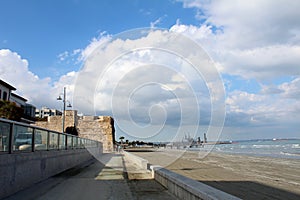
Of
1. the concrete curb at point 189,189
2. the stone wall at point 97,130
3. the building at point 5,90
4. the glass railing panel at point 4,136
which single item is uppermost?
the building at point 5,90

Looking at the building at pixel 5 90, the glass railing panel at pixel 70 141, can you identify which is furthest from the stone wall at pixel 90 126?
the glass railing panel at pixel 70 141

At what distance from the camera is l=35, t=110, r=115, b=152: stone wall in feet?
196

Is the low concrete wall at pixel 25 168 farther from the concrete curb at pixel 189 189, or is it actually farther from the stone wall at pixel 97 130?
the stone wall at pixel 97 130

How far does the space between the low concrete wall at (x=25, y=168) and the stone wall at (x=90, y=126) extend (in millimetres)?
45955

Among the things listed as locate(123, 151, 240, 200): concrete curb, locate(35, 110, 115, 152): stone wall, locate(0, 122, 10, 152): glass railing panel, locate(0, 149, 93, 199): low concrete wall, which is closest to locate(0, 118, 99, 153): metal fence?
locate(0, 122, 10, 152): glass railing panel

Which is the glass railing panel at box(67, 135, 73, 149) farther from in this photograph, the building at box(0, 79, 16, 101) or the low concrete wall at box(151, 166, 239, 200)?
the building at box(0, 79, 16, 101)

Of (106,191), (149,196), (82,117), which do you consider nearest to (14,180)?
(106,191)

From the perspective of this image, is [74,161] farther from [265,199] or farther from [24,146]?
[265,199]

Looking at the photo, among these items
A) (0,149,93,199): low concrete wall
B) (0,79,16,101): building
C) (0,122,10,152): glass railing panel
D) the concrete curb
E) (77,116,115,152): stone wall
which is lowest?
the concrete curb

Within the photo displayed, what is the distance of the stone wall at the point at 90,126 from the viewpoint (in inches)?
2348

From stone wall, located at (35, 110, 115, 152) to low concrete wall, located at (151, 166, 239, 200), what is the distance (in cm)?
5185

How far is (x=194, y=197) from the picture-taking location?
6.21 metres

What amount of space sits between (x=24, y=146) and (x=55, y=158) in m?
4.68

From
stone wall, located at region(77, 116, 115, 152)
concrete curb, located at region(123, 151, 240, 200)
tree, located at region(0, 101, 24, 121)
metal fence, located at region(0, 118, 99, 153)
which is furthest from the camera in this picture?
stone wall, located at region(77, 116, 115, 152)
